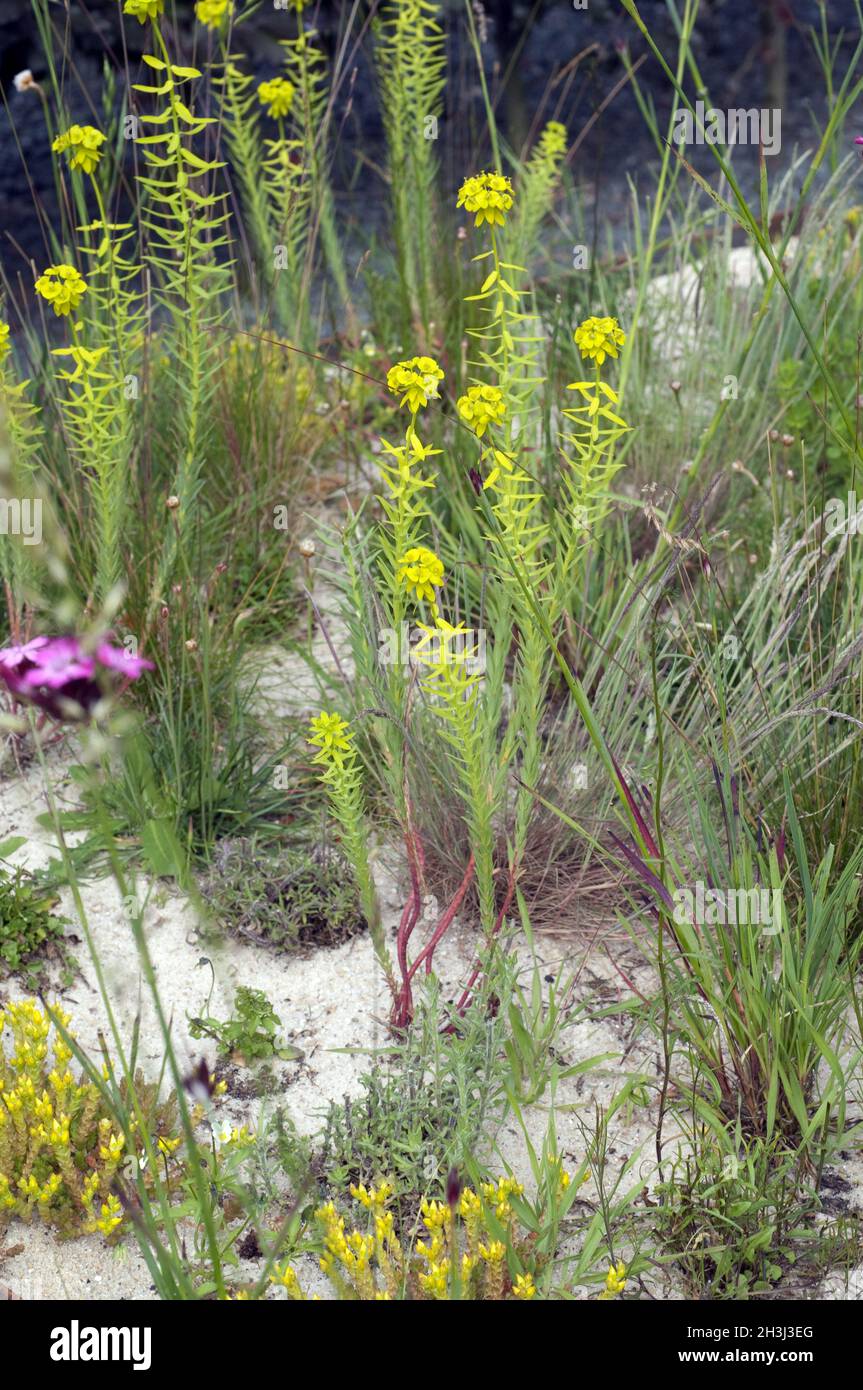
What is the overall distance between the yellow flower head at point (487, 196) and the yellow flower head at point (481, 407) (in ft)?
0.78

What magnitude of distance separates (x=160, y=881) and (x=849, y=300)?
2.64 meters

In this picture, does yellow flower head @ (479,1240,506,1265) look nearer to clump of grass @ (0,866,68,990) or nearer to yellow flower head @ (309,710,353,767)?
yellow flower head @ (309,710,353,767)

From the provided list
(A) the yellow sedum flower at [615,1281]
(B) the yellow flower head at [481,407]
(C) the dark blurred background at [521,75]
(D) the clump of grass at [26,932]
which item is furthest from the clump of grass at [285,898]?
(C) the dark blurred background at [521,75]

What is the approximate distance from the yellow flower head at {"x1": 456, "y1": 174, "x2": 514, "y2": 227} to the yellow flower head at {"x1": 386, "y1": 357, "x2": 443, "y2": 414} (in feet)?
0.76

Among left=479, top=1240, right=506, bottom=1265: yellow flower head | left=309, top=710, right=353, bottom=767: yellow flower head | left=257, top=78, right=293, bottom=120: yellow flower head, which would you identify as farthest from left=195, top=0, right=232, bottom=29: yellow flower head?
left=479, top=1240, right=506, bottom=1265: yellow flower head

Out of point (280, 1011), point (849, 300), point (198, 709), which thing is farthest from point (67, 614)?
point (849, 300)

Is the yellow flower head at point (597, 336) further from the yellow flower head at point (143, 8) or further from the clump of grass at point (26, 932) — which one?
the clump of grass at point (26, 932)

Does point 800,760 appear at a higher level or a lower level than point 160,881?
higher

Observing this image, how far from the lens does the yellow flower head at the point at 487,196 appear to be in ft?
Result: 6.03

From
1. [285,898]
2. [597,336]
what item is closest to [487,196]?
[597,336]

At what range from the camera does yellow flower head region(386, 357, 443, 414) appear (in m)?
1.77

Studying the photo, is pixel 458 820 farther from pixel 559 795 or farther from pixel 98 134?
pixel 98 134
